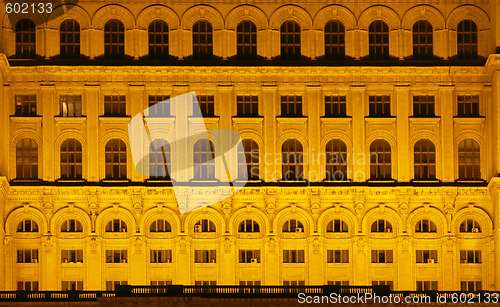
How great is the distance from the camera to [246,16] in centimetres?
10031

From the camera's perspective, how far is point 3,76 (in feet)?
325

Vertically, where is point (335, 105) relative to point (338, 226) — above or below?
above

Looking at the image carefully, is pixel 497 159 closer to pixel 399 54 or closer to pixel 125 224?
pixel 399 54

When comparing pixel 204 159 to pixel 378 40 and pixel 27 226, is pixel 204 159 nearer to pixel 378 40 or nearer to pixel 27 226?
pixel 27 226

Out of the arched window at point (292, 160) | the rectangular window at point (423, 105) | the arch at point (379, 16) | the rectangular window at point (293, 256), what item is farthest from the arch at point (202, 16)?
the rectangular window at point (293, 256)

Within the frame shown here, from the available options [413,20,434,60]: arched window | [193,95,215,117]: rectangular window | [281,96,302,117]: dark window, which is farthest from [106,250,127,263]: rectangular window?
[413,20,434,60]: arched window

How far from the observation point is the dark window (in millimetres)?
99625

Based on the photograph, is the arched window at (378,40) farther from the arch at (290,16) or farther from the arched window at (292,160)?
the arched window at (292,160)

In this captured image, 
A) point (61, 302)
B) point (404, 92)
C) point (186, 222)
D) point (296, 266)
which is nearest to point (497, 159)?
point (404, 92)

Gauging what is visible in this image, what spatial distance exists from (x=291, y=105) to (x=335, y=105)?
3.14 m

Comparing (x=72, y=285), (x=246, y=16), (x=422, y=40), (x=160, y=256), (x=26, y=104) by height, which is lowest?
(x=72, y=285)

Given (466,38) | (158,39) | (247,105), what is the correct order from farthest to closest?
(466,38) < (158,39) < (247,105)

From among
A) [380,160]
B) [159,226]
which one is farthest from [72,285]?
[380,160]

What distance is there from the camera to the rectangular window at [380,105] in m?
99.8
